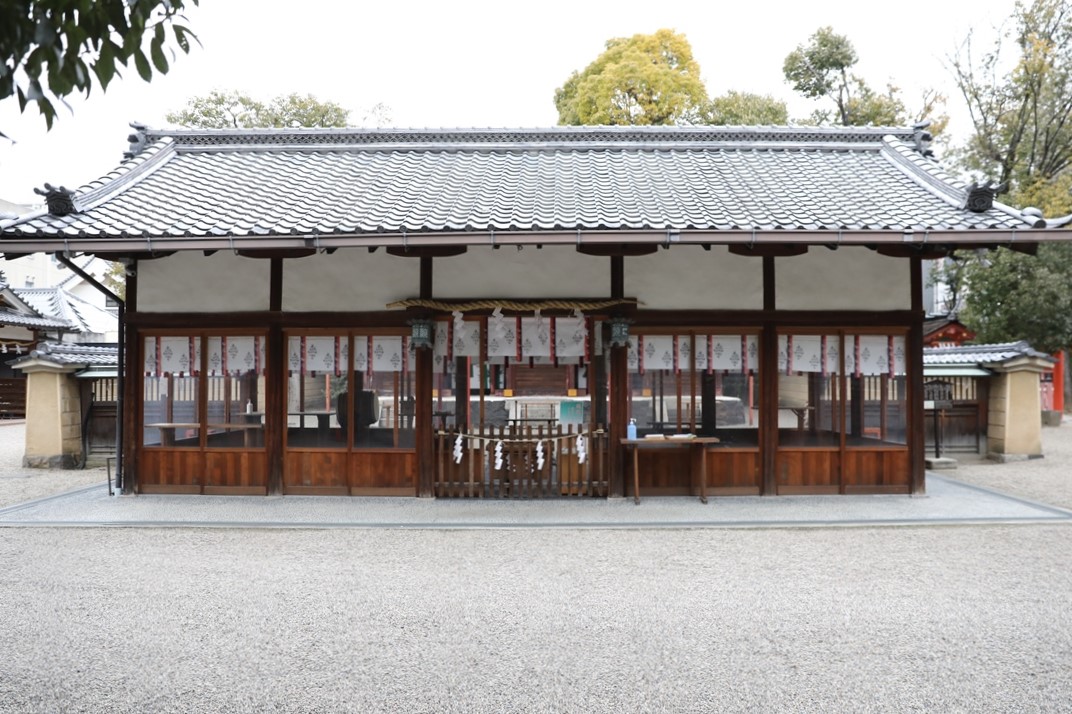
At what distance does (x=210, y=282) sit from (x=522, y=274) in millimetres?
4281

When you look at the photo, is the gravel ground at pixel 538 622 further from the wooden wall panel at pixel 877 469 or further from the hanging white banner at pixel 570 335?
the hanging white banner at pixel 570 335

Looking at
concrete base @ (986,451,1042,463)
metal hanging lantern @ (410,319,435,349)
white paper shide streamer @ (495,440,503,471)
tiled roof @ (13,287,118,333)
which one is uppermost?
tiled roof @ (13,287,118,333)

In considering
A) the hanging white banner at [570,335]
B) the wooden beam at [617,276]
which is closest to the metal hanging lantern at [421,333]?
the hanging white banner at [570,335]

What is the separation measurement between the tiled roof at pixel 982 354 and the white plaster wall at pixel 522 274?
354 inches

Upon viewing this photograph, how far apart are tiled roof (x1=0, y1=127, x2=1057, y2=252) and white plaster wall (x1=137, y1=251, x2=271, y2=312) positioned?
73 centimetres

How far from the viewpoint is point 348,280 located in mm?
9086

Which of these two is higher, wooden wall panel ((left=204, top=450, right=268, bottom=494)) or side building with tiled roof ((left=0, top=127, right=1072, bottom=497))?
side building with tiled roof ((left=0, top=127, right=1072, bottom=497))

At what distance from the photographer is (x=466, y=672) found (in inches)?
153

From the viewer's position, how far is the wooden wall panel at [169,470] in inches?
363

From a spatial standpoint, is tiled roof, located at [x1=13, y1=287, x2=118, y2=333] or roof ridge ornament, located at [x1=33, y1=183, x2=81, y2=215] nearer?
roof ridge ornament, located at [x1=33, y1=183, x2=81, y2=215]

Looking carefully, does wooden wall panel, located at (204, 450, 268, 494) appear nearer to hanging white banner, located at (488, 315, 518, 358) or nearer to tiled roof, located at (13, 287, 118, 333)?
hanging white banner, located at (488, 315, 518, 358)

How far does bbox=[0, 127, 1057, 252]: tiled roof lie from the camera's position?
7.82 metres

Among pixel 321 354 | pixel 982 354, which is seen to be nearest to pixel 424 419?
pixel 321 354

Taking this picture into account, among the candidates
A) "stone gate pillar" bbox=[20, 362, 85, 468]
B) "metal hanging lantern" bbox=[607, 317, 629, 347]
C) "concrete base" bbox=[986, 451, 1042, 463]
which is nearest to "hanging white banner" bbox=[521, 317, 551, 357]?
"metal hanging lantern" bbox=[607, 317, 629, 347]
